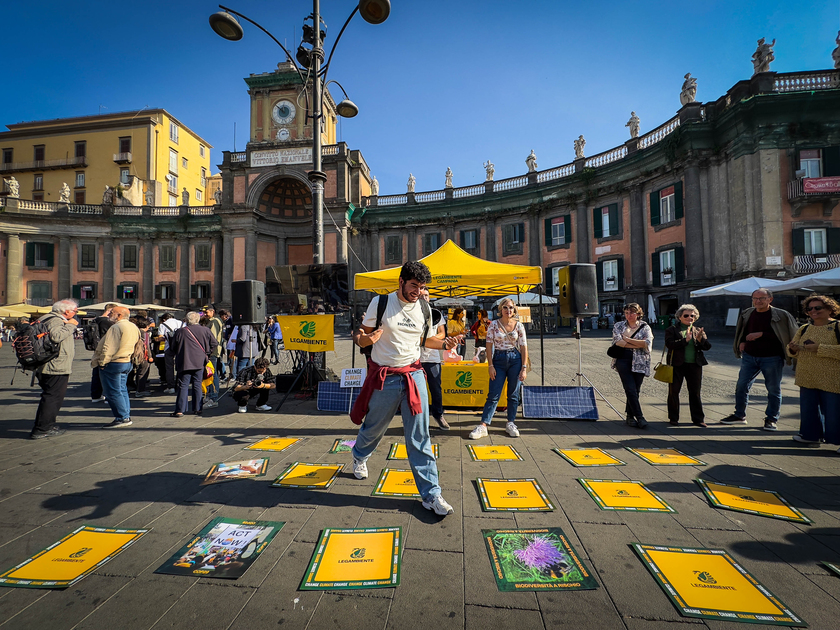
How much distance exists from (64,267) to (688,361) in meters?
42.7

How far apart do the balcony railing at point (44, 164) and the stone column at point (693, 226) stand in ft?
177

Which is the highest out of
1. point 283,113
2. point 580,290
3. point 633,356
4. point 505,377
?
point 283,113

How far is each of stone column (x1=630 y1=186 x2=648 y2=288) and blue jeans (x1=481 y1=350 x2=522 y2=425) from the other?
21384mm

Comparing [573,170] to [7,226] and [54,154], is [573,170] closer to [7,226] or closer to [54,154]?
[7,226]

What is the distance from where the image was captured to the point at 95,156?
39312 mm

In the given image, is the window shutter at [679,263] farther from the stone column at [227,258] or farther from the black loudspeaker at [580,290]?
the stone column at [227,258]

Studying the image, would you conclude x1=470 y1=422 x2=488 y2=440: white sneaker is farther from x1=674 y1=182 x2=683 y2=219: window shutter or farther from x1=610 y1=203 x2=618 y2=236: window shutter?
x1=610 y1=203 x2=618 y2=236: window shutter

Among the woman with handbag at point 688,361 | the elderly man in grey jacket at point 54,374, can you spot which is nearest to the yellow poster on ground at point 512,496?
the woman with handbag at point 688,361

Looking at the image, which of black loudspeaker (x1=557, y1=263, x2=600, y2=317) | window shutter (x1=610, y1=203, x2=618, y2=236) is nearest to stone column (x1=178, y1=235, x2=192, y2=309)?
window shutter (x1=610, y1=203, x2=618, y2=236)

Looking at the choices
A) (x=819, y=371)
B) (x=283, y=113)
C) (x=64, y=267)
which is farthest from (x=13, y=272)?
(x=819, y=371)

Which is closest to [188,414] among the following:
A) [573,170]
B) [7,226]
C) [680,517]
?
[680,517]

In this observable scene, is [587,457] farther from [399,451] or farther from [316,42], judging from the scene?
[316,42]

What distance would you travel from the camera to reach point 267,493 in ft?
10.6

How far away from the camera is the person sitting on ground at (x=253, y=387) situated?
6238 millimetres
